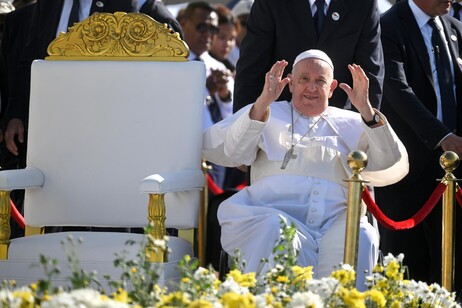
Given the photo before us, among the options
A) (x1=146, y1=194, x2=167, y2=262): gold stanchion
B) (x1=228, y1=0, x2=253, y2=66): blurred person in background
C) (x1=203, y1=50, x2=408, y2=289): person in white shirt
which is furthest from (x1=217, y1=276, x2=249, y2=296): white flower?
(x1=228, y1=0, x2=253, y2=66): blurred person in background

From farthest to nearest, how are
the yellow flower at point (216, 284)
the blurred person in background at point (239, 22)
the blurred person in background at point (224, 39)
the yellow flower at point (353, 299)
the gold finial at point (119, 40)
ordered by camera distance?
the blurred person in background at point (239, 22) < the blurred person in background at point (224, 39) < the gold finial at point (119, 40) < the yellow flower at point (216, 284) < the yellow flower at point (353, 299)

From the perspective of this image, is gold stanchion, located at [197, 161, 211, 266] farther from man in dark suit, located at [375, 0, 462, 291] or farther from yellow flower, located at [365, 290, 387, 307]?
yellow flower, located at [365, 290, 387, 307]

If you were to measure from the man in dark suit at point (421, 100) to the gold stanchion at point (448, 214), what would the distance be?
48.6 inches

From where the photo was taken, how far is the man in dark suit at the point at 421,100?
26.1ft

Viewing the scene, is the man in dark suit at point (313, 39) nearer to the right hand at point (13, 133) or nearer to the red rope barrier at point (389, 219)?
the red rope barrier at point (389, 219)

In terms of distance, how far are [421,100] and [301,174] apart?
1.91 m

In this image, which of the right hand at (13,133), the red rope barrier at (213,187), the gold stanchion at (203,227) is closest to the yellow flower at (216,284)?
the right hand at (13,133)

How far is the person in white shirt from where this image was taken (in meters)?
6.12

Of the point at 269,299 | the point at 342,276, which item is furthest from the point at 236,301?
the point at 342,276

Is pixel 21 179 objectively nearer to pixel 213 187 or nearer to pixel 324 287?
pixel 324 287

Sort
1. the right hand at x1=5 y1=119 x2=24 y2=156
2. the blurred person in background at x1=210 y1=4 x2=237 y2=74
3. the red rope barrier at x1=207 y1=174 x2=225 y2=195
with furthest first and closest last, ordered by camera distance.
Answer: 1. the blurred person in background at x1=210 y1=4 x2=237 y2=74
2. the red rope barrier at x1=207 y1=174 x2=225 y2=195
3. the right hand at x1=5 y1=119 x2=24 y2=156

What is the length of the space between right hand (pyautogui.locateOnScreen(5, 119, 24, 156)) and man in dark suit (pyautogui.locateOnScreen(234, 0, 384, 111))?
4.97ft

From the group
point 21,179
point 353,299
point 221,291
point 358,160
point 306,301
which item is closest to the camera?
point 306,301

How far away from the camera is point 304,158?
640cm
